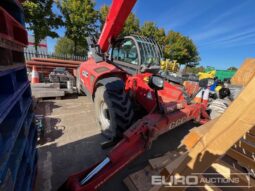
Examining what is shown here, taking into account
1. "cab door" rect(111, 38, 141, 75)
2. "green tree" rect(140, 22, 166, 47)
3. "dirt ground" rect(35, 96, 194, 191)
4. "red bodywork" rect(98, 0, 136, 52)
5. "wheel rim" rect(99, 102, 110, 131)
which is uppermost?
"green tree" rect(140, 22, 166, 47)

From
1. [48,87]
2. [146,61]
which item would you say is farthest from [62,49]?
[146,61]

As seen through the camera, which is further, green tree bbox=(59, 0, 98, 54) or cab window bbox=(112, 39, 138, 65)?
green tree bbox=(59, 0, 98, 54)

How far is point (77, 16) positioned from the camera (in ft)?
53.7

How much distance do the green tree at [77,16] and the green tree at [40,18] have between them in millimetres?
2093

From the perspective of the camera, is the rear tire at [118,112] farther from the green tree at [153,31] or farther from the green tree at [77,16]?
the green tree at [153,31]

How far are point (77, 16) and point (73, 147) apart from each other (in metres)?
17.1

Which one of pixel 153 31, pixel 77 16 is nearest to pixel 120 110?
pixel 77 16

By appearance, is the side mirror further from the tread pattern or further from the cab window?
the cab window

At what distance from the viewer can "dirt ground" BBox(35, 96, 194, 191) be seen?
227cm

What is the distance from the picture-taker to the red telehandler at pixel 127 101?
1837 millimetres

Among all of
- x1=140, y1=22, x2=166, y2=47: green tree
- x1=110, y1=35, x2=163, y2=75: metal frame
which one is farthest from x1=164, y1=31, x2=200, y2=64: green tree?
x1=110, y1=35, x2=163, y2=75: metal frame

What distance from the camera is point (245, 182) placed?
146 cm

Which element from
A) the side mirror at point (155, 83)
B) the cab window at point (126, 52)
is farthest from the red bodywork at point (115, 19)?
the side mirror at point (155, 83)

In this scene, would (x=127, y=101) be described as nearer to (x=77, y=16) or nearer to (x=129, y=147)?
(x=129, y=147)
